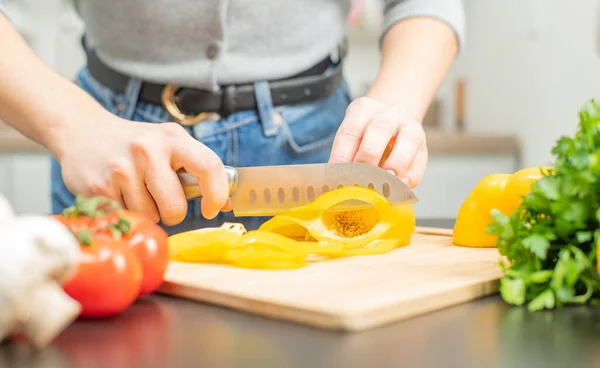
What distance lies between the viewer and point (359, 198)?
1045mm

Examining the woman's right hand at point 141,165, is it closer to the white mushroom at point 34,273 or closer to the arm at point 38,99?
the arm at point 38,99

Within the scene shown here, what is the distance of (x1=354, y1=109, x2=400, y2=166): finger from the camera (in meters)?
1.08

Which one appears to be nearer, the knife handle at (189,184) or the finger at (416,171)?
the knife handle at (189,184)

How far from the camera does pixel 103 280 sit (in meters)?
0.66

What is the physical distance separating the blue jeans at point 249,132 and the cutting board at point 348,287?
0.43 meters

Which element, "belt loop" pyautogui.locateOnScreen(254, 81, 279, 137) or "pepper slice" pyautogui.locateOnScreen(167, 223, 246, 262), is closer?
"pepper slice" pyautogui.locateOnScreen(167, 223, 246, 262)

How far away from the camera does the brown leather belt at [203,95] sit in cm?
130

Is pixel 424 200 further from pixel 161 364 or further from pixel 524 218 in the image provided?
pixel 161 364

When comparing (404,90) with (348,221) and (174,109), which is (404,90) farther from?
(174,109)

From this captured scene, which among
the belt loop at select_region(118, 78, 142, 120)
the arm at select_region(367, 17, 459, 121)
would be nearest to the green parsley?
the arm at select_region(367, 17, 459, 121)

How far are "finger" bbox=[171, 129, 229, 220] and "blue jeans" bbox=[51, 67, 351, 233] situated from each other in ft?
0.98

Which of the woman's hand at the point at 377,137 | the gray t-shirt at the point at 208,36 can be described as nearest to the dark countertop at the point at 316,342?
the woman's hand at the point at 377,137

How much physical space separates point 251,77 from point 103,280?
0.72m

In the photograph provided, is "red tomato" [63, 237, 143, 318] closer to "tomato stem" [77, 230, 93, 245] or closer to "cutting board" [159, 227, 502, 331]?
"tomato stem" [77, 230, 93, 245]
